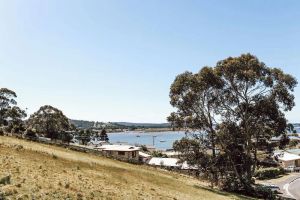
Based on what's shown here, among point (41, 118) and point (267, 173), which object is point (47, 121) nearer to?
point (41, 118)

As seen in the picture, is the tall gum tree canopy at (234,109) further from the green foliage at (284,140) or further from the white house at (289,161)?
the white house at (289,161)

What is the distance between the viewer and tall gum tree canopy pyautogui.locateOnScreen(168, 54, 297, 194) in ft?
147

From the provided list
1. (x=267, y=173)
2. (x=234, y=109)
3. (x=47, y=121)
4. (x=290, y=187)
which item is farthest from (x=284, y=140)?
(x=47, y=121)

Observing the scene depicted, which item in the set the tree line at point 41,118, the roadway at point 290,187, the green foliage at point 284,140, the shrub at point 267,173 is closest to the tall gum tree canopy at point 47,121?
the tree line at point 41,118

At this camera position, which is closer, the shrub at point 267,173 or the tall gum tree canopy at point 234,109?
the tall gum tree canopy at point 234,109

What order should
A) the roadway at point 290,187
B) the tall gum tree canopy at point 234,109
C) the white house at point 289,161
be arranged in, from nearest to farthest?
the tall gum tree canopy at point 234,109 → the roadway at point 290,187 → the white house at point 289,161

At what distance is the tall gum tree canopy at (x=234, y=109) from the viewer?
44938 mm

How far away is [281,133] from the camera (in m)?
45.9

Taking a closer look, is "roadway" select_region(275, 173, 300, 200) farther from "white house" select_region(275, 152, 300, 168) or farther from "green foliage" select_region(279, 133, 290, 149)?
"white house" select_region(275, 152, 300, 168)

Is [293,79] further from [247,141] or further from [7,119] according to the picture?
[7,119]

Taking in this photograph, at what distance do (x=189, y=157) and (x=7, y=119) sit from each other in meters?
77.3

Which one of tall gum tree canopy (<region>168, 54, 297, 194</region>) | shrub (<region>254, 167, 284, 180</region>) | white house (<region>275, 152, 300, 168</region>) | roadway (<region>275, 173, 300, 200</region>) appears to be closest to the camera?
tall gum tree canopy (<region>168, 54, 297, 194</region>)

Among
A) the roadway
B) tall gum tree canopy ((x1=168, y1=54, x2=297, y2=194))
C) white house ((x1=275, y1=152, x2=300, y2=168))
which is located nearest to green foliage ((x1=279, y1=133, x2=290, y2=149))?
tall gum tree canopy ((x1=168, y1=54, x2=297, y2=194))

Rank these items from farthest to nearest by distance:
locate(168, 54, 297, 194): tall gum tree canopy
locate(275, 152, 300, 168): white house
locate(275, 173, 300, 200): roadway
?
locate(275, 152, 300, 168): white house, locate(275, 173, 300, 200): roadway, locate(168, 54, 297, 194): tall gum tree canopy
